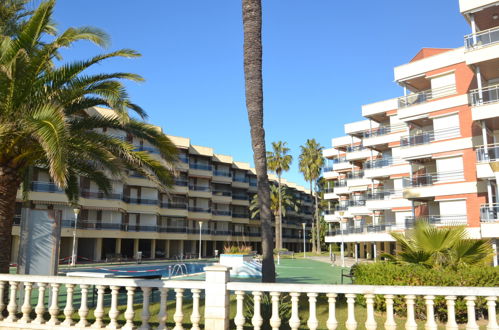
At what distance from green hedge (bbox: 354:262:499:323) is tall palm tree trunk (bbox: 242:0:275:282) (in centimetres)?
281

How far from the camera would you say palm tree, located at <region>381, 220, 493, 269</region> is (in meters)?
10.6

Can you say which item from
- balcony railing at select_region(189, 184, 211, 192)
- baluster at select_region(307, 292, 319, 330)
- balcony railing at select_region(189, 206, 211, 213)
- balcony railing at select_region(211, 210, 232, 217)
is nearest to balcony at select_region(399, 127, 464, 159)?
baluster at select_region(307, 292, 319, 330)

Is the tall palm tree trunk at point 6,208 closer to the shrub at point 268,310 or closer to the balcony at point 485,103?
the shrub at point 268,310

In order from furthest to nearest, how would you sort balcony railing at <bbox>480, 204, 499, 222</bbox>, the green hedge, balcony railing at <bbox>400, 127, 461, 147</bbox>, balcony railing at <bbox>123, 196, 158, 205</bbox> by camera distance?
balcony railing at <bbox>123, 196, 158, 205</bbox> < balcony railing at <bbox>400, 127, 461, 147</bbox> < balcony railing at <bbox>480, 204, 499, 222</bbox> < the green hedge

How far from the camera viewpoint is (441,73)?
2838 cm

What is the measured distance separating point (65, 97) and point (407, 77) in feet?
81.5

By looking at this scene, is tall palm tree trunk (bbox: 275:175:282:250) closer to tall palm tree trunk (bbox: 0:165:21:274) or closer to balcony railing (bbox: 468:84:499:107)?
balcony railing (bbox: 468:84:499:107)

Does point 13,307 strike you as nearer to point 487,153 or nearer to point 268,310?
point 268,310

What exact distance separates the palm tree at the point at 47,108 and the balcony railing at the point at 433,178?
68.7 feet

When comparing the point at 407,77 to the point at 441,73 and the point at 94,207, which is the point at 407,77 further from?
the point at 94,207

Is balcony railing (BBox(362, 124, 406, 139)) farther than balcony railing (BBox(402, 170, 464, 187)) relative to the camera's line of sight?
Yes

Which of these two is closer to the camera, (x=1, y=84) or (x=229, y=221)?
(x=1, y=84)

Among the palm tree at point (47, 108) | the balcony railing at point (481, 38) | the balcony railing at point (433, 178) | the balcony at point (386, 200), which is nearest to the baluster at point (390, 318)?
the palm tree at point (47, 108)

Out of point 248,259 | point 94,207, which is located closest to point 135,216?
point 94,207
